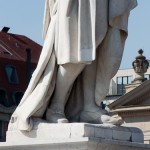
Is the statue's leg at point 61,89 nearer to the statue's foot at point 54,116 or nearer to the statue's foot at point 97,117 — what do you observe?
the statue's foot at point 54,116

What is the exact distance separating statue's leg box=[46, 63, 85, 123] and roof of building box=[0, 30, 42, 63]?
70.4m

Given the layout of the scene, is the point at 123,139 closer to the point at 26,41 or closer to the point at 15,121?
the point at 15,121

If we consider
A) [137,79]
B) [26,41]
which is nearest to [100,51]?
[137,79]

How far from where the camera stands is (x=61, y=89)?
9.97m

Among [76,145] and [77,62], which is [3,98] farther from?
[76,145]

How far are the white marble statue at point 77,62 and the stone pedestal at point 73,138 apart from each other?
0.43ft

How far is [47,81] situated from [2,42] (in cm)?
7391

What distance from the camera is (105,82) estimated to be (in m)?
10.1

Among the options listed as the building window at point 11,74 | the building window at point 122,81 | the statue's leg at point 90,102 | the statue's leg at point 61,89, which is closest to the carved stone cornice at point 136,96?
the building window at point 11,74

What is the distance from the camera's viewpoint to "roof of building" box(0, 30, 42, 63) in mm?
81875

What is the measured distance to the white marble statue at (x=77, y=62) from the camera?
32.1ft

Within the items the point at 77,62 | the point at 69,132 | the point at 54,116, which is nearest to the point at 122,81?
the point at 54,116

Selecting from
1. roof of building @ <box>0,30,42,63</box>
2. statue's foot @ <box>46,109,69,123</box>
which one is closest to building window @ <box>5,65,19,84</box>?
roof of building @ <box>0,30,42,63</box>

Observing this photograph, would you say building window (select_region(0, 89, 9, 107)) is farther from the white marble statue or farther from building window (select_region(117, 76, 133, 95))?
the white marble statue
